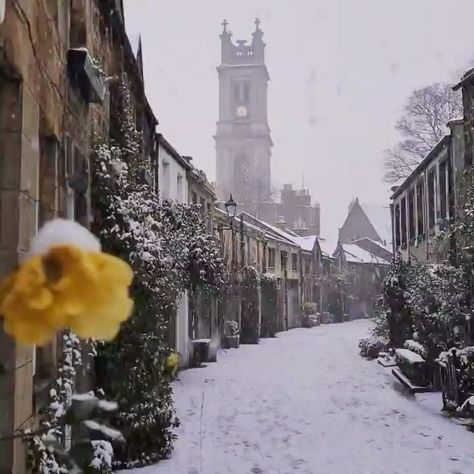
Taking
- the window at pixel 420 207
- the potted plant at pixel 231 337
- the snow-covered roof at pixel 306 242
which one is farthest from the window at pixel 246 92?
the window at pixel 420 207

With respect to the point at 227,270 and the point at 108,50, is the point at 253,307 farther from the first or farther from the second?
the point at 108,50

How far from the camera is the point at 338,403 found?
11.6 meters

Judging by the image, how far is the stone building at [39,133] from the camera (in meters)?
3.20

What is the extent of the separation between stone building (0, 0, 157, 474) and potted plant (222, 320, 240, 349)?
1600 cm

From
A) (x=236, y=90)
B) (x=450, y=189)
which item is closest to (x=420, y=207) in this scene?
(x=450, y=189)

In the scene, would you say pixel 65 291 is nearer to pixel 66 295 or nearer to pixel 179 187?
pixel 66 295

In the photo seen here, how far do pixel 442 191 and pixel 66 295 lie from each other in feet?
53.6

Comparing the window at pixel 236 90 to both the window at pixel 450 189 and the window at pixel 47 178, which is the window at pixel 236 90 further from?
the window at pixel 47 178

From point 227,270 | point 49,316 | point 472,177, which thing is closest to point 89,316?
point 49,316

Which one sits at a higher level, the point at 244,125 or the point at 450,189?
the point at 244,125

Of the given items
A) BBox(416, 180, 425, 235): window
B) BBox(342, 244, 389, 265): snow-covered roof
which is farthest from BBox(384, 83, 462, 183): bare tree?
BBox(342, 244, 389, 265): snow-covered roof

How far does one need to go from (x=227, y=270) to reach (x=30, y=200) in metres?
19.2

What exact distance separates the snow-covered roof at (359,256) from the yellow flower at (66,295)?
4948 centimetres

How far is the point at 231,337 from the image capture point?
23125 mm
